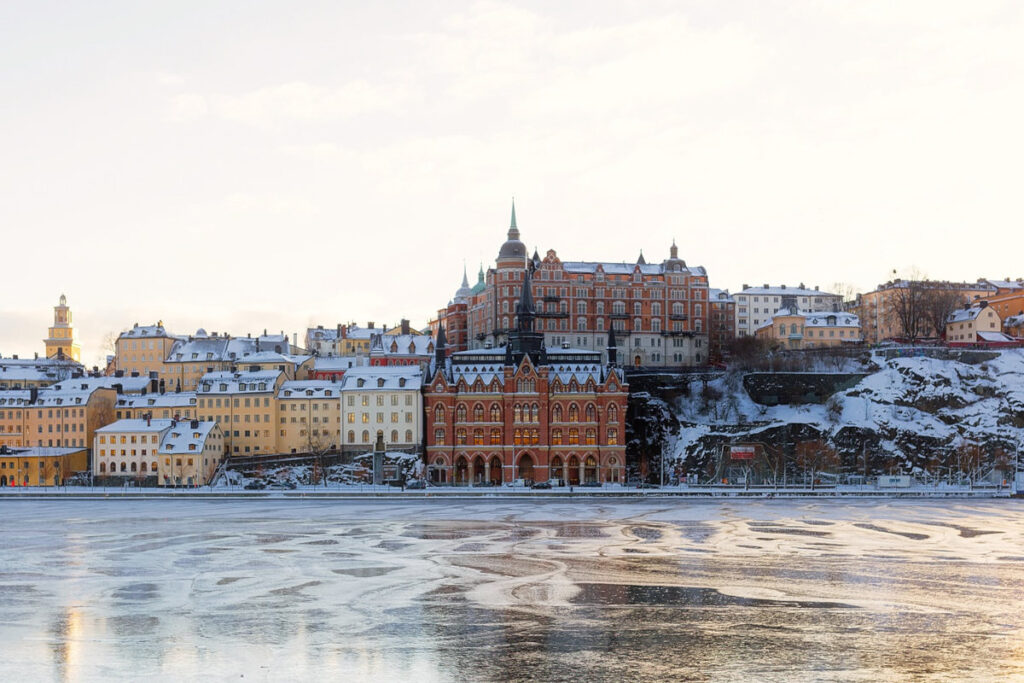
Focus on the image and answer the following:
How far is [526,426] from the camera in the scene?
128 meters

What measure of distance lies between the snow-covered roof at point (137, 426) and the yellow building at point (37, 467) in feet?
22.2

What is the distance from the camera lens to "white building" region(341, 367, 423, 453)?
129625mm

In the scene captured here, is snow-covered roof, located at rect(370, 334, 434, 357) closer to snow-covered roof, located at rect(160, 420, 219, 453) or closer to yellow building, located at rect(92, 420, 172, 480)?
snow-covered roof, located at rect(160, 420, 219, 453)

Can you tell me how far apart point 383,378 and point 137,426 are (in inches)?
1142

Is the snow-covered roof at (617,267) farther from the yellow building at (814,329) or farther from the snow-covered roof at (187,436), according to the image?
the snow-covered roof at (187,436)

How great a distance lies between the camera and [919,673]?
1292 inches

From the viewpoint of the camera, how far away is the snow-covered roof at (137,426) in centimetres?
12731

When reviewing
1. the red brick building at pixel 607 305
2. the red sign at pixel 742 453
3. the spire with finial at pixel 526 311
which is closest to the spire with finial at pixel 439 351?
the spire with finial at pixel 526 311

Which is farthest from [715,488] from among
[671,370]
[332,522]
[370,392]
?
[332,522]

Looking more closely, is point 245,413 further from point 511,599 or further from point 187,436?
point 511,599

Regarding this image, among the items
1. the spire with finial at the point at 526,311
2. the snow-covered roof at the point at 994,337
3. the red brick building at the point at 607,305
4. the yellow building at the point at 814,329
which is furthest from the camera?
the yellow building at the point at 814,329

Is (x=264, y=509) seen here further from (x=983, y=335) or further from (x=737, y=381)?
(x=983, y=335)

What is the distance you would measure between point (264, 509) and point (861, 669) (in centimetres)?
6517

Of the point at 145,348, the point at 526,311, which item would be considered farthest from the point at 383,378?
the point at 145,348
